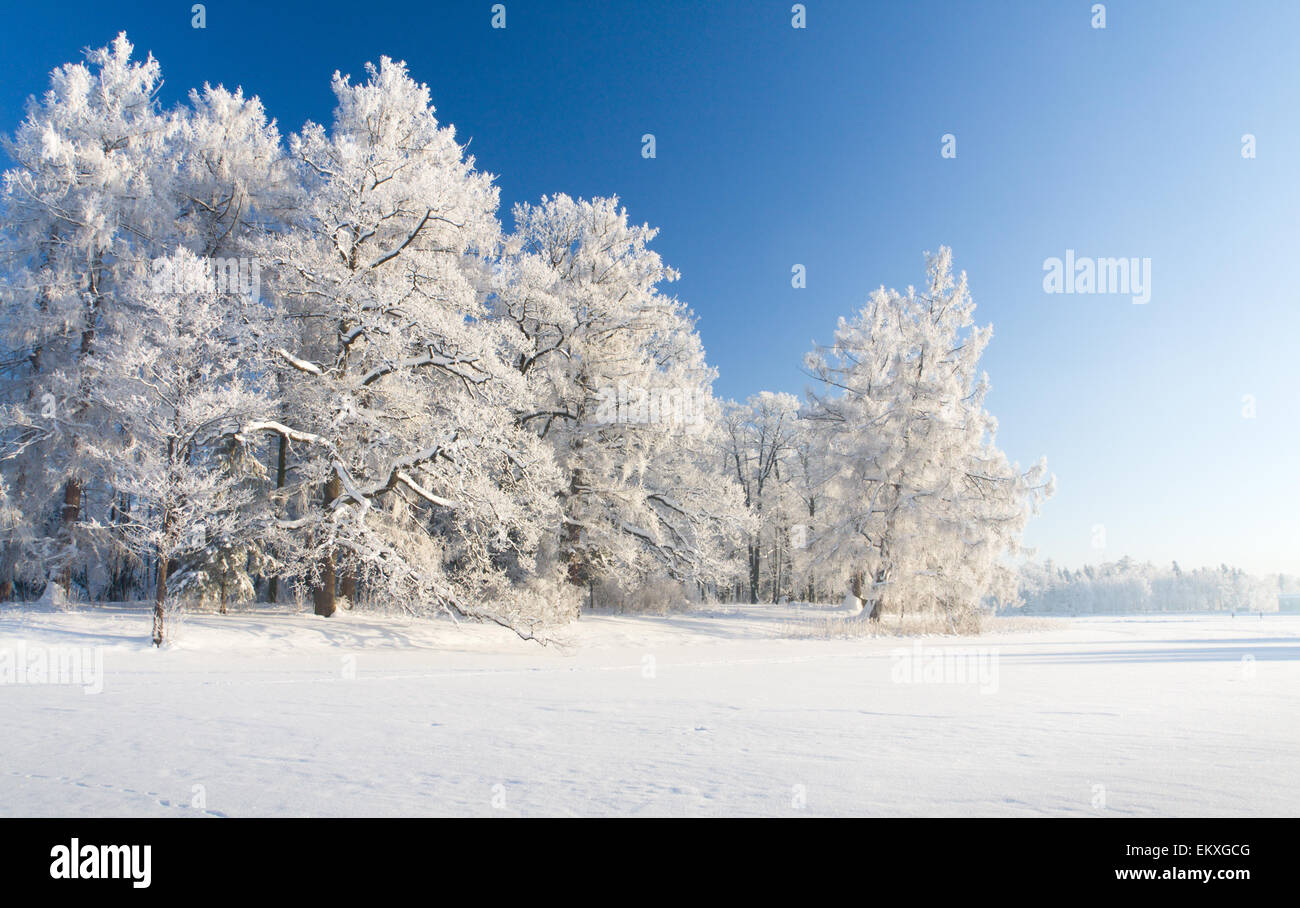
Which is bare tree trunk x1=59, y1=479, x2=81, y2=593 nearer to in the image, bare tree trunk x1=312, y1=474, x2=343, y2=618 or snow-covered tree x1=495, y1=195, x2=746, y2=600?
bare tree trunk x1=312, y1=474, x2=343, y2=618

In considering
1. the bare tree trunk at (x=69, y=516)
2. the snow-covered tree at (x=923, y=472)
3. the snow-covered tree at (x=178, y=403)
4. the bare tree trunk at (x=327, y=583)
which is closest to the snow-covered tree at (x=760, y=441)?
the snow-covered tree at (x=923, y=472)

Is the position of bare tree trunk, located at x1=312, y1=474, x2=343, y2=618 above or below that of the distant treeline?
above

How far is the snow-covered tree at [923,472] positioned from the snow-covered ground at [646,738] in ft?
37.9

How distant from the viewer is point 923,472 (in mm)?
26203

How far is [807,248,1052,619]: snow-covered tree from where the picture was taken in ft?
82.8

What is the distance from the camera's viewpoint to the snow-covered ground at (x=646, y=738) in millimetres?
4008

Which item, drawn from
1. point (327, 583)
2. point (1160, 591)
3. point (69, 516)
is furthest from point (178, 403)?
point (1160, 591)

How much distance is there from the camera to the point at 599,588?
1128 inches

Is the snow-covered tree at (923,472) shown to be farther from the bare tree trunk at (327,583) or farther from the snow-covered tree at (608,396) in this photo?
the bare tree trunk at (327,583)

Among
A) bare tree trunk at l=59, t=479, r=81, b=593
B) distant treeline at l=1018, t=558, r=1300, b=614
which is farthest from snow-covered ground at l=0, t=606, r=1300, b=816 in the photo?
distant treeline at l=1018, t=558, r=1300, b=614

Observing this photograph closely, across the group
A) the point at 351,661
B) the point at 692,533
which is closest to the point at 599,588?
the point at 692,533

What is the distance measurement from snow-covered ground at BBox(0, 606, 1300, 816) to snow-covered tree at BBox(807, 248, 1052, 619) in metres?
11.6
